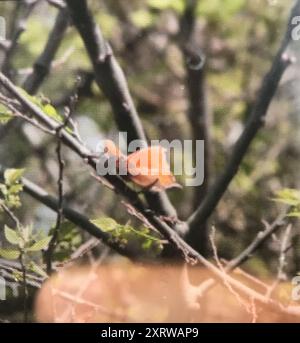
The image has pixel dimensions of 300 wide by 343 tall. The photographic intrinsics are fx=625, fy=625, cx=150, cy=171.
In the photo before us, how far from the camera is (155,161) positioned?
3.21 ft

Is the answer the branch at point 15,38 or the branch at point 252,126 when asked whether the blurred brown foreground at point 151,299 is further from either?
the branch at point 15,38

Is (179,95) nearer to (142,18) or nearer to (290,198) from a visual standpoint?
(142,18)

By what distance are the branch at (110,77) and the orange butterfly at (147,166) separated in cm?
3

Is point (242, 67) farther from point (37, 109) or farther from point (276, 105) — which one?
→ point (37, 109)

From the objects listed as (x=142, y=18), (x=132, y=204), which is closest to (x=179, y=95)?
(x=142, y=18)

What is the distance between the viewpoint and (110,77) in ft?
3.40

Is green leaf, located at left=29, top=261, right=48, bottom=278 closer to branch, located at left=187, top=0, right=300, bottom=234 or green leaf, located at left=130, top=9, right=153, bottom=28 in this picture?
branch, located at left=187, top=0, right=300, bottom=234

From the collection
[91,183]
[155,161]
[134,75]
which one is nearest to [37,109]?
[155,161]

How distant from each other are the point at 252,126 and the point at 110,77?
25 cm

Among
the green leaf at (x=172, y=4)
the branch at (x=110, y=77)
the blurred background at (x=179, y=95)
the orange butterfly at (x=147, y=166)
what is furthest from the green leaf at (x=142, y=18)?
the orange butterfly at (x=147, y=166)

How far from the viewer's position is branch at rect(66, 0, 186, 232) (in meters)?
1.01

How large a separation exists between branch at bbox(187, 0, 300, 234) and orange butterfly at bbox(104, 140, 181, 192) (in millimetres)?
87
